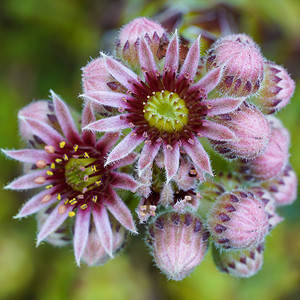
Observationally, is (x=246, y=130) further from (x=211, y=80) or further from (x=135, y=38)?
(x=135, y=38)

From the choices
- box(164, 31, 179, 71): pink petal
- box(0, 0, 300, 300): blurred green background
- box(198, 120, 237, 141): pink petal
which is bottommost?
box(0, 0, 300, 300): blurred green background

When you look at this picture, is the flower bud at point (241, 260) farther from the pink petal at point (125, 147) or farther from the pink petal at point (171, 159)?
the pink petal at point (125, 147)

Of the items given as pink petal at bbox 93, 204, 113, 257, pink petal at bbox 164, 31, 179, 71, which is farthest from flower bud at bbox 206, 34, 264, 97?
pink petal at bbox 93, 204, 113, 257

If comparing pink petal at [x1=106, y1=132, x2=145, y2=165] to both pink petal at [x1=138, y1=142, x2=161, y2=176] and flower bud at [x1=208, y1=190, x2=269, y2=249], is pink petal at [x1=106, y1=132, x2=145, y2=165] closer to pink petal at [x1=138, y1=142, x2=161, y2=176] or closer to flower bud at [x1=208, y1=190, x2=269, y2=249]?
pink petal at [x1=138, y1=142, x2=161, y2=176]

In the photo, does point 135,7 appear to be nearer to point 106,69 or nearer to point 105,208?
point 106,69

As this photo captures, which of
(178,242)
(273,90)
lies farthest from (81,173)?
(273,90)

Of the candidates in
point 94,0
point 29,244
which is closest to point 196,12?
point 94,0
